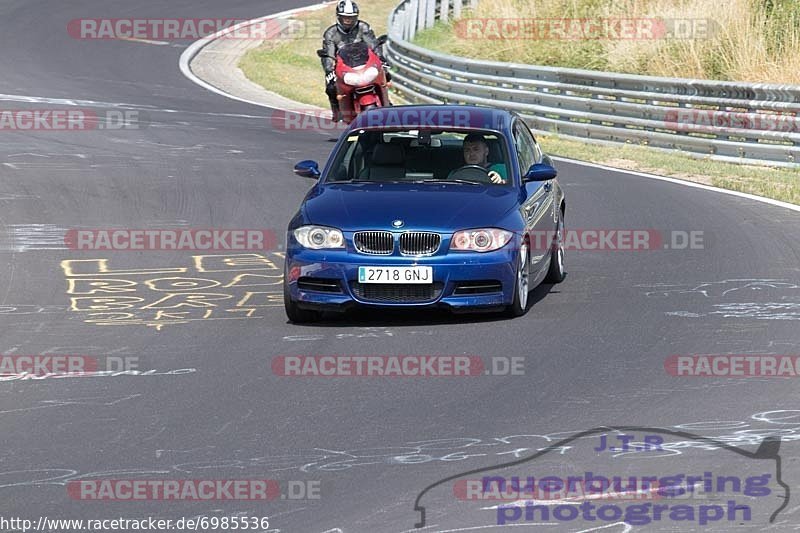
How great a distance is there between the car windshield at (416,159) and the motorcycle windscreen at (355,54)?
34.4ft

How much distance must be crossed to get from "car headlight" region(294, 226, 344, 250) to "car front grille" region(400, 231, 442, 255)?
0.44m

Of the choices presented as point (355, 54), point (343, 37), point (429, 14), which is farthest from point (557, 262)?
point (429, 14)

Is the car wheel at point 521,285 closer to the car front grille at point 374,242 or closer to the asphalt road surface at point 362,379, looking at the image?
the asphalt road surface at point 362,379

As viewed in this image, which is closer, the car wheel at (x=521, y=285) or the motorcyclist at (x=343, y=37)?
the car wheel at (x=521, y=285)

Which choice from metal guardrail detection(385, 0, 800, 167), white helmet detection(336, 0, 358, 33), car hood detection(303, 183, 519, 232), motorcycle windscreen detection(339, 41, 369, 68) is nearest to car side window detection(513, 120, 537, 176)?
car hood detection(303, 183, 519, 232)

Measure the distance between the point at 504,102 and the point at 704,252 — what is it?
11953 millimetres

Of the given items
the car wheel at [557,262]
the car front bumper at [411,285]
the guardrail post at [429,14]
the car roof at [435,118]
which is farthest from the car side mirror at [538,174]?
the guardrail post at [429,14]

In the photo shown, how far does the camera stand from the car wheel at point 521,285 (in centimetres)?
1093

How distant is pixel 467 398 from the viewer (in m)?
8.62

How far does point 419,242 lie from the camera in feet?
35.2

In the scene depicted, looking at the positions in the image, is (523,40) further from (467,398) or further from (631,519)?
(631,519)

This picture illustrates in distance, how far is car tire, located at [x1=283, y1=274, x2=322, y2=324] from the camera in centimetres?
1091

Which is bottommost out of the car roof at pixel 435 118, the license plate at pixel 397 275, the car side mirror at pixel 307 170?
the license plate at pixel 397 275

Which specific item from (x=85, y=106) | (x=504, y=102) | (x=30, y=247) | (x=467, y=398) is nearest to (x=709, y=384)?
(x=467, y=398)
